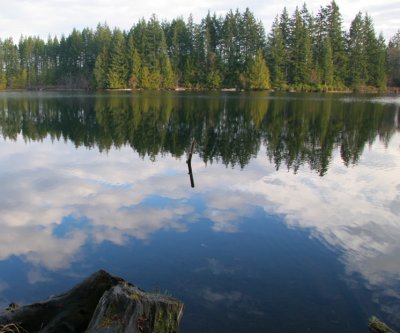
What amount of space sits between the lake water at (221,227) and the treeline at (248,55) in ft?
251

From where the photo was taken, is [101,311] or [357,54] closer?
[101,311]

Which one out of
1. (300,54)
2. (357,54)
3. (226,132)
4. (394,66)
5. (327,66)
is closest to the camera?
(226,132)

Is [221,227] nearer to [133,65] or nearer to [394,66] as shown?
[133,65]

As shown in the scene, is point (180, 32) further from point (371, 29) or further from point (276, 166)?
point (276, 166)

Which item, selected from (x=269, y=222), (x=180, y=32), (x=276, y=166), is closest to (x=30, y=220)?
(x=269, y=222)

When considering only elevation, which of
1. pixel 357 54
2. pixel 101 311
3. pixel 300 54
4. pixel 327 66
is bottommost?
pixel 101 311

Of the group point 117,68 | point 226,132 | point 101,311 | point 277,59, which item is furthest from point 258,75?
point 101,311

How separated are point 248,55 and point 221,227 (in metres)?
97.7

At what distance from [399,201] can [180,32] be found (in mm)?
105444

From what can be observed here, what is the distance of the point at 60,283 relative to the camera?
845cm

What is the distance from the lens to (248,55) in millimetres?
104500

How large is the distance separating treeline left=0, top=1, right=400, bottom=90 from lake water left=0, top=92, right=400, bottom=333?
7646cm

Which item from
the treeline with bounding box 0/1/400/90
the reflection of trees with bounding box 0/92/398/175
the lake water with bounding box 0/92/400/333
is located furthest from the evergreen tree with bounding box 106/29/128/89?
the lake water with bounding box 0/92/400/333

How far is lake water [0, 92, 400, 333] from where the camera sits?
7.84 metres
